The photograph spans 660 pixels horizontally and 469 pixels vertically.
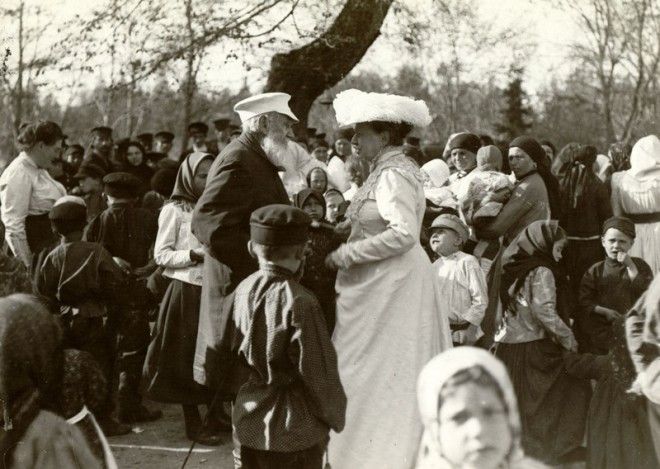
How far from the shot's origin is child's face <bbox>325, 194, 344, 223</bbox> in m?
7.14

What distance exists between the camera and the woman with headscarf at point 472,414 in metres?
2.55

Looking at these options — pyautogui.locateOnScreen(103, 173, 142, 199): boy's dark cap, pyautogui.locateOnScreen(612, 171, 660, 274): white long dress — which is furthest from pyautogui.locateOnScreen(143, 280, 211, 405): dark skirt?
pyautogui.locateOnScreen(612, 171, 660, 274): white long dress

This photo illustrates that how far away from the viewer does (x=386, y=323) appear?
4.77 metres

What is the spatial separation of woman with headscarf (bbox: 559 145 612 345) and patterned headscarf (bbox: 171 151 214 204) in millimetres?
3619

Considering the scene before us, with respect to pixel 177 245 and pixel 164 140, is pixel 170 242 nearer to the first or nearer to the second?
pixel 177 245

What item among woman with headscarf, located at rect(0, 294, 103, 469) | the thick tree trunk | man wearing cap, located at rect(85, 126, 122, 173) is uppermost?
the thick tree trunk

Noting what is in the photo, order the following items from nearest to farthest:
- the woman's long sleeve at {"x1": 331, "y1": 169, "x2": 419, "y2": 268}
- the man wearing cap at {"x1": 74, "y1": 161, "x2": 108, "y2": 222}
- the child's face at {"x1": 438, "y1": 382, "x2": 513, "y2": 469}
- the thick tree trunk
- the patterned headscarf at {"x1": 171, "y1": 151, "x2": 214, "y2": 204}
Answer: the child's face at {"x1": 438, "y1": 382, "x2": 513, "y2": 469} < the woman's long sleeve at {"x1": 331, "y1": 169, "x2": 419, "y2": 268} < the patterned headscarf at {"x1": 171, "y1": 151, "x2": 214, "y2": 204} < the man wearing cap at {"x1": 74, "y1": 161, "x2": 108, "y2": 222} < the thick tree trunk

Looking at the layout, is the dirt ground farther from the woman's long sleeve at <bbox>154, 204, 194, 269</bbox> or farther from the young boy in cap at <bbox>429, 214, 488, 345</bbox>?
the young boy in cap at <bbox>429, 214, 488, 345</bbox>

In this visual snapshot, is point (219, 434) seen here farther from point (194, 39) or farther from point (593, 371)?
point (194, 39)

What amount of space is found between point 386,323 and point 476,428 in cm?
223

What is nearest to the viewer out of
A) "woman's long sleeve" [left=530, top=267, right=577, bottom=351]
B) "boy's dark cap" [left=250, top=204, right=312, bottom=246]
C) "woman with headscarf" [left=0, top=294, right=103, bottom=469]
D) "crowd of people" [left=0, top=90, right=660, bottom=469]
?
"woman with headscarf" [left=0, top=294, right=103, bottom=469]

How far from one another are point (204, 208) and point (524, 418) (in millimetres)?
2418

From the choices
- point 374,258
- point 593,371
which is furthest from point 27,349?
point 593,371

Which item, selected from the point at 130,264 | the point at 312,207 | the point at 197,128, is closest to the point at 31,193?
the point at 130,264
